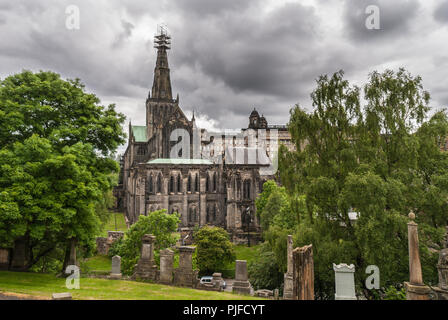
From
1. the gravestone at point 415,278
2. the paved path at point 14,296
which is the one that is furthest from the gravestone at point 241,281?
the paved path at point 14,296

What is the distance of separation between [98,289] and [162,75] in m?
51.8

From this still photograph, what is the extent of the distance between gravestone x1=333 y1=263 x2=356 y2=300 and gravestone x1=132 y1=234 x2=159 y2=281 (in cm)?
1011

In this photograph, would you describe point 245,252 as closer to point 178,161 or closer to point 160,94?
point 178,161

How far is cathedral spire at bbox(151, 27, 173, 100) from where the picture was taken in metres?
59.9

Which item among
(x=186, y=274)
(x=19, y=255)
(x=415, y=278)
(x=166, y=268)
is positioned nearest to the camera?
(x=415, y=278)

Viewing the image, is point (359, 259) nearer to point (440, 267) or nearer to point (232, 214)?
point (440, 267)

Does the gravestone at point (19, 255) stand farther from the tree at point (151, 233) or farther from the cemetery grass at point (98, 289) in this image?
the tree at point (151, 233)

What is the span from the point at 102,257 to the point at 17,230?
22148 mm

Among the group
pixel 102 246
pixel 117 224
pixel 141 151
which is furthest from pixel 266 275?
pixel 141 151

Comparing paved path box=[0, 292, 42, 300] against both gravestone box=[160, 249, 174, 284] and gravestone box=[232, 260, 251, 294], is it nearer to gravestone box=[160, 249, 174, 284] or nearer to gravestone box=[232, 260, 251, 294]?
gravestone box=[160, 249, 174, 284]

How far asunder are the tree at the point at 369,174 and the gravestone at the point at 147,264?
27.0 feet

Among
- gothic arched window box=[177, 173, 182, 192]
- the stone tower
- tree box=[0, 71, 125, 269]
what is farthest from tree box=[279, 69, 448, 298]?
the stone tower

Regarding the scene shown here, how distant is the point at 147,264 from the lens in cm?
1739
